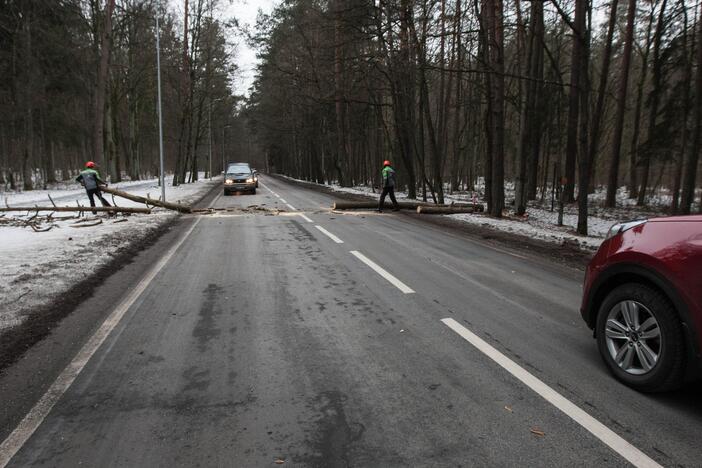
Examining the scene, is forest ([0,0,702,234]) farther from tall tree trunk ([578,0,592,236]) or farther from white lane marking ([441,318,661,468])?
white lane marking ([441,318,661,468])

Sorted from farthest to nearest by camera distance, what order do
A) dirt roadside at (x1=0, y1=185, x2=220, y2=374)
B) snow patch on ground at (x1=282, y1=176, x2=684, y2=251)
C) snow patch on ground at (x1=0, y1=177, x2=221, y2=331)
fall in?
snow patch on ground at (x1=282, y1=176, x2=684, y2=251) → snow patch on ground at (x1=0, y1=177, x2=221, y2=331) → dirt roadside at (x1=0, y1=185, x2=220, y2=374)

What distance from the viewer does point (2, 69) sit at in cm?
2550

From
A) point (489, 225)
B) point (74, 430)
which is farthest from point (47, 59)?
point (74, 430)

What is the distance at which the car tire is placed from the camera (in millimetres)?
3168

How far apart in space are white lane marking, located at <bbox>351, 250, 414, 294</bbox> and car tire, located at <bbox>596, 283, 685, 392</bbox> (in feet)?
8.78

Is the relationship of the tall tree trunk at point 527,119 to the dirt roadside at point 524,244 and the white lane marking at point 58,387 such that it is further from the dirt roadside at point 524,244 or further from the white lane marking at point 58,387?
the white lane marking at point 58,387

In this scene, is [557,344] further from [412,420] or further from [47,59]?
[47,59]

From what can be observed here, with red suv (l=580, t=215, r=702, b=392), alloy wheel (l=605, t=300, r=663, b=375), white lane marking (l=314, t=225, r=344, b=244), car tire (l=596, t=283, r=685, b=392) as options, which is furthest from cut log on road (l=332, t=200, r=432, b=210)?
alloy wheel (l=605, t=300, r=663, b=375)

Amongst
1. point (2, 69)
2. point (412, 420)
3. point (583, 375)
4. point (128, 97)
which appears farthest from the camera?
point (128, 97)

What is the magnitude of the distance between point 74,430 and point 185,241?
7.89 meters

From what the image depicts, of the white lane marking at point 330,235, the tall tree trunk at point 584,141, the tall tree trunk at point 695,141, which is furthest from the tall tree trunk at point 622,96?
the white lane marking at point 330,235

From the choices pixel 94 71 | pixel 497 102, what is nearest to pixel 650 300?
pixel 497 102

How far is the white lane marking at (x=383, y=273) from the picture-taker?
620 centimetres

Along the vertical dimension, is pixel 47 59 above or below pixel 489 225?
above
